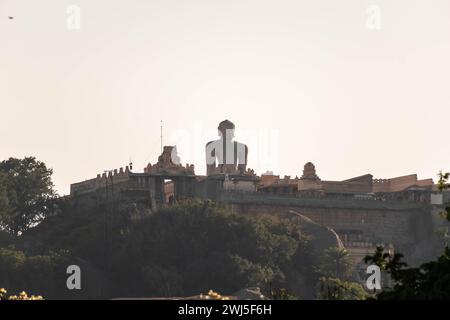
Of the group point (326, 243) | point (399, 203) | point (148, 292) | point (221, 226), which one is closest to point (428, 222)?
point (399, 203)

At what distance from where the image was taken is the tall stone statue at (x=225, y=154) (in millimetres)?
128875

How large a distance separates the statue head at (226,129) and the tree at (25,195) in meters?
12.1

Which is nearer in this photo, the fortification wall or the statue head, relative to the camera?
the fortification wall

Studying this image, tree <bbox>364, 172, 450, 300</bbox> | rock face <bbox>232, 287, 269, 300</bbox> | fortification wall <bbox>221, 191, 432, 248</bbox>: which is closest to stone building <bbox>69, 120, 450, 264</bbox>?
fortification wall <bbox>221, 191, 432, 248</bbox>

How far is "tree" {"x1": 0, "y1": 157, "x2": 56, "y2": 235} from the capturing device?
121000 mm

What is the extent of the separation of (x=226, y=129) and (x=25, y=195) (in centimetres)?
1503

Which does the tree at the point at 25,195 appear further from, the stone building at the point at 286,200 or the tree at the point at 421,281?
the tree at the point at 421,281

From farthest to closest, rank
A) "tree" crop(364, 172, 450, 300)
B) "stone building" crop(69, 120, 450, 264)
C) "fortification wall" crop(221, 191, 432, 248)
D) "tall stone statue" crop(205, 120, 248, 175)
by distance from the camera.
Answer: "tall stone statue" crop(205, 120, 248, 175)
"fortification wall" crop(221, 191, 432, 248)
"stone building" crop(69, 120, 450, 264)
"tree" crop(364, 172, 450, 300)

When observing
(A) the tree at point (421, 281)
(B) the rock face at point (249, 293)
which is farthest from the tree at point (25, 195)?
(A) the tree at point (421, 281)

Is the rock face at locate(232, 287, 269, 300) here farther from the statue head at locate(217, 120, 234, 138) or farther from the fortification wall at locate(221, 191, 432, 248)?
the statue head at locate(217, 120, 234, 138)

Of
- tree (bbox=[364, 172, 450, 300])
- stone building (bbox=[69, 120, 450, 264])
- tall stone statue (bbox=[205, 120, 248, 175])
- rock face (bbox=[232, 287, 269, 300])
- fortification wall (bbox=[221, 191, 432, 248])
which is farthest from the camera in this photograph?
tall stone statue (bbox=[205, 120, 248, 175])

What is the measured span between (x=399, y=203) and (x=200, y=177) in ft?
43.3

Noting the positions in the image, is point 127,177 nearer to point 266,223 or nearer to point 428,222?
point 266,223
